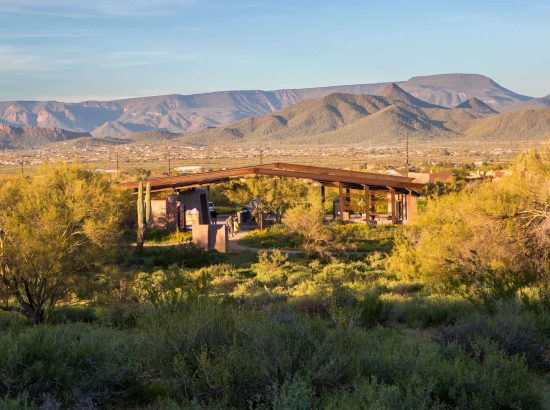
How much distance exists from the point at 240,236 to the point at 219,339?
1022 inches

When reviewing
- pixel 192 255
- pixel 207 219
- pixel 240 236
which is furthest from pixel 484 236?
pixel 207 219

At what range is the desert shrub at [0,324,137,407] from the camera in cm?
719

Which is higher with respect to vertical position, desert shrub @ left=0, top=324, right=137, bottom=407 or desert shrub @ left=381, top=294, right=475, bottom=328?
desert shrub @ left=0, top=324, right=137, bottom=407

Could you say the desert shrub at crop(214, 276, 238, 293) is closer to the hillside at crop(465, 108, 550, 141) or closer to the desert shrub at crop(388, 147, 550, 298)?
the desert shrub at crop(388, 147, 550, 298)

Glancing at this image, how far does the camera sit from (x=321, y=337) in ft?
26.6

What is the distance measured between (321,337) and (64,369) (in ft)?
9.89

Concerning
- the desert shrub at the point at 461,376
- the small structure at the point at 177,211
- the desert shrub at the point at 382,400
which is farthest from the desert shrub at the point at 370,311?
the small structure at the point at 177,211

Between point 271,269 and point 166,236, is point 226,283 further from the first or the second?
point 166,236

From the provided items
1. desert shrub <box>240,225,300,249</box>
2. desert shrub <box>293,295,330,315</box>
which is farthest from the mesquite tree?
desert shrub <box>293,295,330,315</box>

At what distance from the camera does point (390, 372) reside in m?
7.58

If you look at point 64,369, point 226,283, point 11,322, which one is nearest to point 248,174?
point 226,283

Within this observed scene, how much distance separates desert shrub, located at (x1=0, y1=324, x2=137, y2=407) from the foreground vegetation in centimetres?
2

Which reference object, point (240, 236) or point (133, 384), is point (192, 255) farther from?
point (133, 384)

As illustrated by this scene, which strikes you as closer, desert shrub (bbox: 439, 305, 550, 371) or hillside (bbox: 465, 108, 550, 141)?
desert shrub (bbox: 439, 305, 550, 371)
